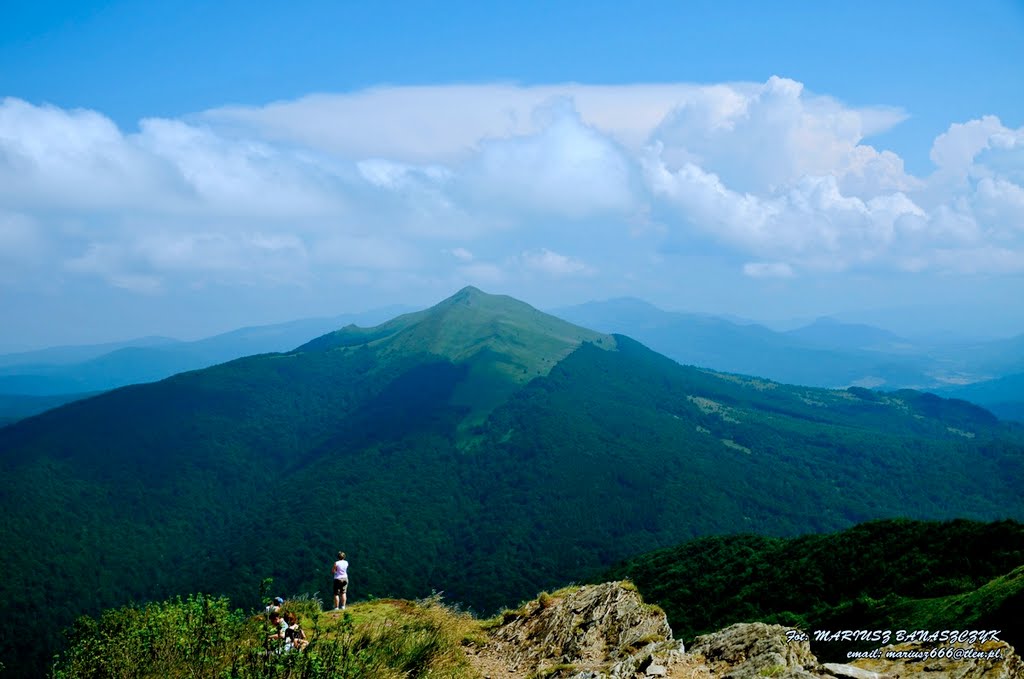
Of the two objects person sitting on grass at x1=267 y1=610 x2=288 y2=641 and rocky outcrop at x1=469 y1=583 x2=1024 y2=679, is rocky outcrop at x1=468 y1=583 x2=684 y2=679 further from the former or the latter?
person sitting on grass at x1=267 y1=610 x2=288 y2=641

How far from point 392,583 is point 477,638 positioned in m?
163

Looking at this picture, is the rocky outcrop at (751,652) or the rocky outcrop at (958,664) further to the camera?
the rocky outcrop at (751,652)

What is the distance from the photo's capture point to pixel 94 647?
15977mm

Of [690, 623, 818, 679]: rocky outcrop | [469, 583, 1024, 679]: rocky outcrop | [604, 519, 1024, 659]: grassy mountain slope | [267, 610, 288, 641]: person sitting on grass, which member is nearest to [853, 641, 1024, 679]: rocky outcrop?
[469, 583, 1024, 679]: rocky outcrop

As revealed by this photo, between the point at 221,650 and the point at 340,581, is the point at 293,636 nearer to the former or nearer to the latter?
the point at 221,650

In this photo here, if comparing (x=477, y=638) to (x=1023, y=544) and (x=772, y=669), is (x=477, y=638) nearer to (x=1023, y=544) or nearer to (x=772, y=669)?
(x=772, y=669)

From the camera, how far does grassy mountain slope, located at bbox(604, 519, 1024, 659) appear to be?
23.9 metres

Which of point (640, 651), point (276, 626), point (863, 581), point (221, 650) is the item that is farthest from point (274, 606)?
point (863, 581)

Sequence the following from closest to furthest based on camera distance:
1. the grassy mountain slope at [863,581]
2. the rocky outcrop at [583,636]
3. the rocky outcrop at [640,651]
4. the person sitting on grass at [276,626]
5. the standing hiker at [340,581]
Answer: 1. the person sitting on grass at [276,626]
2. the rocky outcrop at [640,651]
3. the rocky outcrop at [583,636]
4. the grassy mountain slope at [863,581]
5. the standing hiker at [340,581]

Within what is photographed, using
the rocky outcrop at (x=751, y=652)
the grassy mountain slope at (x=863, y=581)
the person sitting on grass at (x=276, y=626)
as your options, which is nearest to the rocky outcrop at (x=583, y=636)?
the rocky outcrop at (x=751, y=652)

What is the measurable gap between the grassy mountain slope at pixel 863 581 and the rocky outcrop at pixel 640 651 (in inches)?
182

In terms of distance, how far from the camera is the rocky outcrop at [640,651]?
15.4 m

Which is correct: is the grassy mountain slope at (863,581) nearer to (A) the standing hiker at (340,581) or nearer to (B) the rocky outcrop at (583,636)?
(B) the rocky outcrop at (583,636)

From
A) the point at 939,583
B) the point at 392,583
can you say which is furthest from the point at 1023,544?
the point at 392,583
